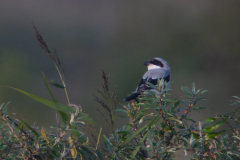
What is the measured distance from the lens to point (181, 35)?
7730 mm

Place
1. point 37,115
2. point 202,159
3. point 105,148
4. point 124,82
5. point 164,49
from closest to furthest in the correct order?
point 202,159, point 105,148, point 37,115, point 124,82, point 164,49

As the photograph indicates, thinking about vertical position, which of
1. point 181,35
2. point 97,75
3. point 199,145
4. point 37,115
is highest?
point 199,145

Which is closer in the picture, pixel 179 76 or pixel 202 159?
pixel 202 159

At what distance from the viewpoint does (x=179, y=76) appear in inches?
251

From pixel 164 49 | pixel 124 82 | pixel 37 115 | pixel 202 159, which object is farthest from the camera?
pixel 164 49

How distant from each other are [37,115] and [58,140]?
4533 mm

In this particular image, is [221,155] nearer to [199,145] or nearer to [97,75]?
[199,145]

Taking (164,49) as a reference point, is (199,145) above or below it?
above

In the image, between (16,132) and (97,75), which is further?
(97,75)

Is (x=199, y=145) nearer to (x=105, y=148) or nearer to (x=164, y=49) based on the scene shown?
(x=105, y=148)

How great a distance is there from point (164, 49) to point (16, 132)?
661 cm

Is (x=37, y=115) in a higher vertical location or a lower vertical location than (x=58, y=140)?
lower

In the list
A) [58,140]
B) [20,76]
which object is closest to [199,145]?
[58,140]

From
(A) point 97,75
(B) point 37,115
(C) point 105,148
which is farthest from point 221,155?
(A) point 97,75
